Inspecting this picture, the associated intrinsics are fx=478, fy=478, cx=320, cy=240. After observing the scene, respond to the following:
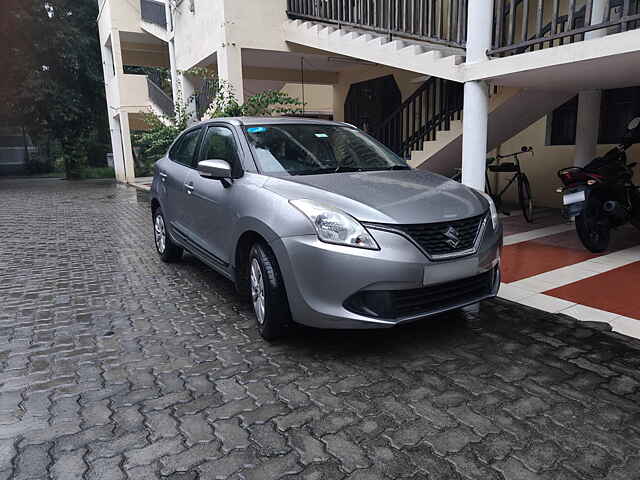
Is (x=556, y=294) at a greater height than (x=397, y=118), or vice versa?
(x=397, y=118)

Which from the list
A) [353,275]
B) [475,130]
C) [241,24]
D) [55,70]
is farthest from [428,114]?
[55,70]

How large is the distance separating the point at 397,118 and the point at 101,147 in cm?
2876

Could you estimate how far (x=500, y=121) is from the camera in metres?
7.86

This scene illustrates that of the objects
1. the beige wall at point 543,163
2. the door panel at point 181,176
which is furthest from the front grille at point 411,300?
the beige wall at point 543,163

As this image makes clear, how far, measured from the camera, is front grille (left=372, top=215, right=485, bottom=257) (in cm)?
290

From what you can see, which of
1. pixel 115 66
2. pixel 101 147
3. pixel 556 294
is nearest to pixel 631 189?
pixel 556 294

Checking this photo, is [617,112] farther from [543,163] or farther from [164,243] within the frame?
[164,243]

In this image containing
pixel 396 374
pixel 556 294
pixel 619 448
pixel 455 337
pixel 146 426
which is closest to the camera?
pixel 619 448

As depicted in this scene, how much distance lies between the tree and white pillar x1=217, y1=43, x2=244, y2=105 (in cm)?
1728

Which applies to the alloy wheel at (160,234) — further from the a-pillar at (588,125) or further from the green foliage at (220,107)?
the a-pillar at (588,125)

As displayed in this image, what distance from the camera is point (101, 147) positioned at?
107 feet

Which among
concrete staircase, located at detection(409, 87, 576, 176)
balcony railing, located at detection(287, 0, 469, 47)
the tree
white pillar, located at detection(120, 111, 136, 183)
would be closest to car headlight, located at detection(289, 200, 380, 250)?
balcony railing, located at detection(287, 0, 469, 47)

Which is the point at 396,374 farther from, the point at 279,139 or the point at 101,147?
the point at 101,147

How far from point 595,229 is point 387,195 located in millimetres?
3702
